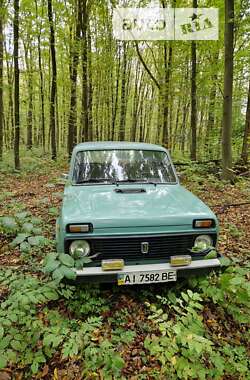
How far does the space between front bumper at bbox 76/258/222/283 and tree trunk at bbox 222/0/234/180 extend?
6.47 meters

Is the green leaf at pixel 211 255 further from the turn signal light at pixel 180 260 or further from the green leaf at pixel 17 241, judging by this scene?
the green leaf at pixel 17 241

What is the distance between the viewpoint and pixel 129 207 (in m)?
3.31

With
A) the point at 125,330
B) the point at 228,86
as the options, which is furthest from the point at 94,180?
the point at 228,86

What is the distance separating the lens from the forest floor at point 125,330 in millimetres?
2502

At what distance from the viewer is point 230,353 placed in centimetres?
277

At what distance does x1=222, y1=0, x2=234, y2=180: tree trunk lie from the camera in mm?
8250

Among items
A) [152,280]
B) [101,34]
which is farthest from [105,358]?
[101,34]

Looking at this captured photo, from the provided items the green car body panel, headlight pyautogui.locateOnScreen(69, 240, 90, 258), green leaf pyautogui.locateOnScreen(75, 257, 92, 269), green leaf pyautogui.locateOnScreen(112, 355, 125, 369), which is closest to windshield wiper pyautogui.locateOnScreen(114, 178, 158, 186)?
the green car body panel

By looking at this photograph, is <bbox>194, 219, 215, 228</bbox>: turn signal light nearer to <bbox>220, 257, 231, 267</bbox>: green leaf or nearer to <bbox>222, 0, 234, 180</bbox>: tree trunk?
<bbox>220, 257, 231, 267</bbox>: green leaf

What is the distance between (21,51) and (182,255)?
2264 centimetres

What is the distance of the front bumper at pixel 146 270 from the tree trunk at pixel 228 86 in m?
6.47

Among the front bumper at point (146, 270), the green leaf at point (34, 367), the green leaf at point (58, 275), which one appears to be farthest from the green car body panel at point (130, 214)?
the green leaf at point (34, 367)

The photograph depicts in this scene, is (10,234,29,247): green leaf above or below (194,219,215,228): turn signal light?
below

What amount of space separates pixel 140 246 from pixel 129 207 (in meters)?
0.46
